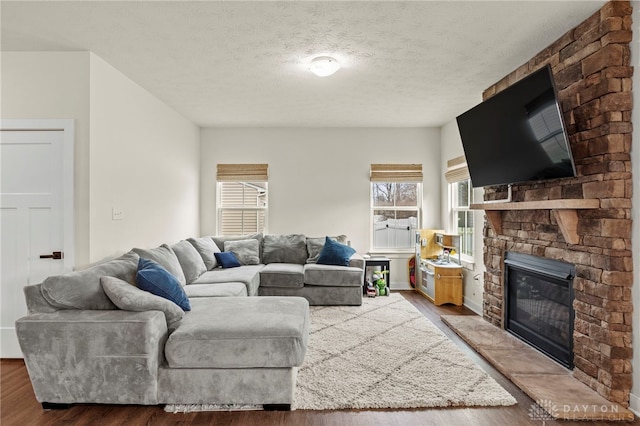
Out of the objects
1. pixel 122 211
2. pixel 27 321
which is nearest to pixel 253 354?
pixel 27 321

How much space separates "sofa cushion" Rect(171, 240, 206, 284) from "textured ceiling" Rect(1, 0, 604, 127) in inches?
68.6

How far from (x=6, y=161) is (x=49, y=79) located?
0.77 metres

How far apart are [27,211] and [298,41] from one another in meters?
2.63

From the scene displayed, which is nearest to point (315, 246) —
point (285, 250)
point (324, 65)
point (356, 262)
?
point (285, 250)

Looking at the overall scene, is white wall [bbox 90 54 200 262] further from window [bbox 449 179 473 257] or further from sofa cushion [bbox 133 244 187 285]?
window [bbox 449 179 473 257]

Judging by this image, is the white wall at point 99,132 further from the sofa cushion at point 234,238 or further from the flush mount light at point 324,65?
the flush mount light at point 324,65

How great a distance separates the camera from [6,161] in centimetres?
295

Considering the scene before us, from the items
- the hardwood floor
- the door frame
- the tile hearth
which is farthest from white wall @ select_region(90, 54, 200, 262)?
the tile hearth

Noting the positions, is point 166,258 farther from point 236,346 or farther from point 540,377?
point 540,377

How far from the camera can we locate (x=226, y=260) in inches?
183

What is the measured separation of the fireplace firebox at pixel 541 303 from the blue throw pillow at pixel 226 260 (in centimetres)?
320

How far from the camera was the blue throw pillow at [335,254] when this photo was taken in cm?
477

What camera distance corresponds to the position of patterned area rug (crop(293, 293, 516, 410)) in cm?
233

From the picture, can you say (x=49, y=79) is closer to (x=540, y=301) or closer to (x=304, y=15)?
(x=304, y=15)
